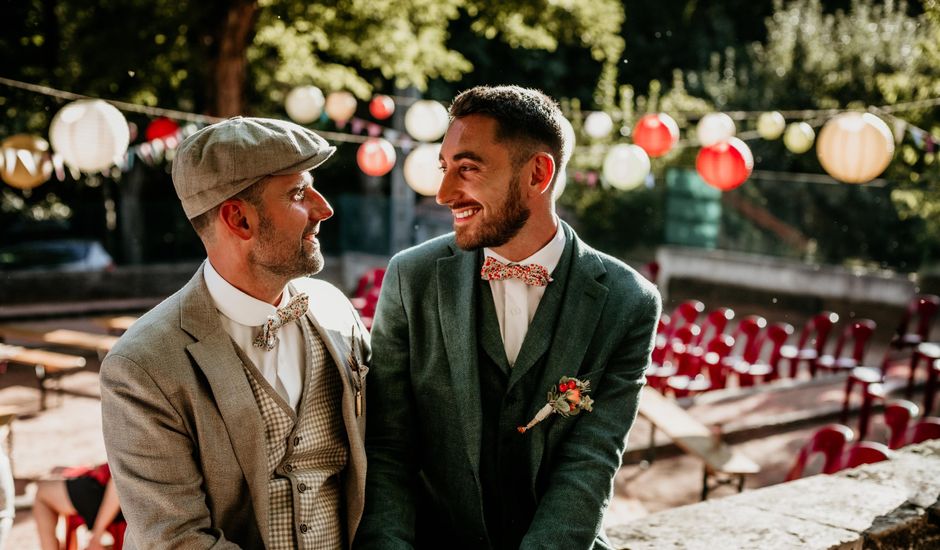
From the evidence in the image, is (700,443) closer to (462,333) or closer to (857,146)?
(857,146)

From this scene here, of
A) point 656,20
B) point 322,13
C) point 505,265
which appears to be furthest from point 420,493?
point 656,20

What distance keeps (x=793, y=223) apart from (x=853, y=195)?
4.02ft

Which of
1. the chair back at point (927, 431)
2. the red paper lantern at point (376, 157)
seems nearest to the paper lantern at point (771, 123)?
the red paper lantern at point (376, 157)

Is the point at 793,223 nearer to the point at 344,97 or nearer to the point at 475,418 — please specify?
the point at 344,97

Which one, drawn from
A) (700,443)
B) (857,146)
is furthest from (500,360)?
(857,146)

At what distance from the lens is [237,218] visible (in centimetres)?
204

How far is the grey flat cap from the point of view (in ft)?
6.48

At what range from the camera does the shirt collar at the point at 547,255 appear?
7.63 feet

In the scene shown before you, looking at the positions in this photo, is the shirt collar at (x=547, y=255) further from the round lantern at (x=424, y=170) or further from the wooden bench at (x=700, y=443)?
the round lantern at (x=424, y=170)

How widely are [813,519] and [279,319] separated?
2.06 metres

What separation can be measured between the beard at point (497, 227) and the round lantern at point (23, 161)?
607 centimetres

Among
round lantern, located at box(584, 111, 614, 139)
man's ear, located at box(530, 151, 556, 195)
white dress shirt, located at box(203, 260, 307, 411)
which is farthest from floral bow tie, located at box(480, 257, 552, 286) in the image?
round lantern, located at box(584, 111, 614, 139)

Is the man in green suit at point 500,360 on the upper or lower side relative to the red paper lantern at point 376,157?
lower

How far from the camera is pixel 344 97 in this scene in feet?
32.3
